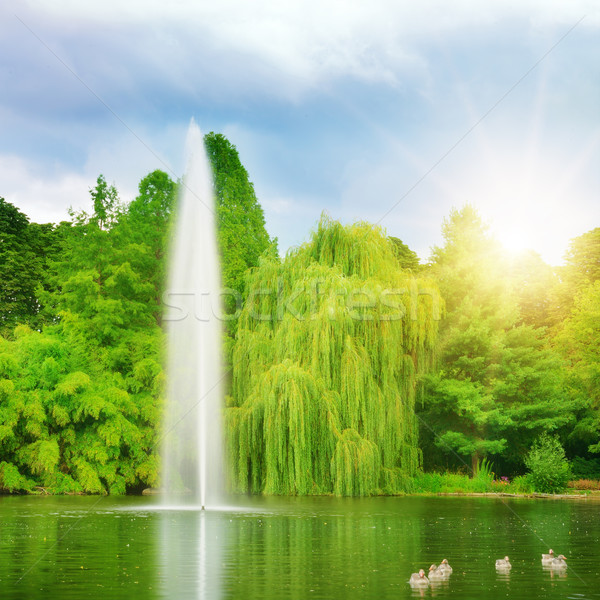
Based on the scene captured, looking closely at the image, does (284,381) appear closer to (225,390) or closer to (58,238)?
(225,390)

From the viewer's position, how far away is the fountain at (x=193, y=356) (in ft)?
98.2

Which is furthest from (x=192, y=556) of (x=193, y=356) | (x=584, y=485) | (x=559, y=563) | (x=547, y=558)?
(x=584, y=485)

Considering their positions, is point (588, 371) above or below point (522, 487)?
above

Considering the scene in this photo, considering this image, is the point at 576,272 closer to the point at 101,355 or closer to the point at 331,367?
the point at 331,367

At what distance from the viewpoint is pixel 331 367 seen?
3088 centimetres

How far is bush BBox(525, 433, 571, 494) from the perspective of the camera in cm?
3406

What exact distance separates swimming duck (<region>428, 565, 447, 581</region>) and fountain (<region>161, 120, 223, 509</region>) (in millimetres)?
15257

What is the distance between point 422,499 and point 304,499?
5214mm

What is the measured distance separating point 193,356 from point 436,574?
23.5 m

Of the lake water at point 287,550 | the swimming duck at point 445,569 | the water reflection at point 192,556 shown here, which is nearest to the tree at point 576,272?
the lake water at point 287,550

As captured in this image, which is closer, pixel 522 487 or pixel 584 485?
pixel 522 487

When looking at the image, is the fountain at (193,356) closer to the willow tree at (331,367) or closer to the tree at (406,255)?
the willow tree at (331,367)

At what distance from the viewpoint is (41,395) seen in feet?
109

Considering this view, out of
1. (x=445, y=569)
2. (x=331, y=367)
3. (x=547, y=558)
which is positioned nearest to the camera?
(x=445, y=569)
